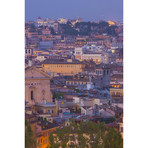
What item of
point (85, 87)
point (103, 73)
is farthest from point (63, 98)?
point (103, 73)

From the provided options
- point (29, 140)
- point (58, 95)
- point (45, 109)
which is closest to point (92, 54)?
point (58, 95)

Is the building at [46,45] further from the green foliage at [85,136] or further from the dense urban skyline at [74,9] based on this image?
the green foliage at [85,136]

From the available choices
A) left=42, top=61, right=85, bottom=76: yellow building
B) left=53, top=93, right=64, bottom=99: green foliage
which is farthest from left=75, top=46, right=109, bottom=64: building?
left=53, top=93, right=64, bottom=99: green foliage

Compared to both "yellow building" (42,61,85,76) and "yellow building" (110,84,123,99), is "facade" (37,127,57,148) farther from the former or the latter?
"yellow building" (42,61,85,76)

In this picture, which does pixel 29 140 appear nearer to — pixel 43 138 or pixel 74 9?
pixel 43 138

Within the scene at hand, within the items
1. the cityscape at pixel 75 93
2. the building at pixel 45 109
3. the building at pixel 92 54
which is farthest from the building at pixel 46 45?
the building at pixel 45 109
